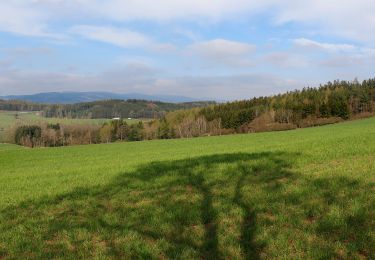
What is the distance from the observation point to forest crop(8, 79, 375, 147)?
10656 centimetres

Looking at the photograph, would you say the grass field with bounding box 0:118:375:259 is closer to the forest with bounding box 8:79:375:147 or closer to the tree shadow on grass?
the tree shadow on grass

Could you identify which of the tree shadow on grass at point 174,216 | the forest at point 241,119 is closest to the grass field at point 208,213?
the tree shadow on grass at point 174,216

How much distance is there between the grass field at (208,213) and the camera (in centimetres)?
774

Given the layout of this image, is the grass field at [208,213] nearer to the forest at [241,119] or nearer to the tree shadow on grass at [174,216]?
the tree shadow on grass at [174,216]

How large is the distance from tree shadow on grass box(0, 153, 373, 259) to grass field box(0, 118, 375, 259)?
3 cm

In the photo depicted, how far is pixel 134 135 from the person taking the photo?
415 ft

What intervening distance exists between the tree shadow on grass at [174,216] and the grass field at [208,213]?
0.03 m

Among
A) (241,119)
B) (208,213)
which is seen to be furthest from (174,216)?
(241,119)

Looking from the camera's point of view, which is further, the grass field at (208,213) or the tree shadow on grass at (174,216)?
the tree shadow on grass at (174,216)

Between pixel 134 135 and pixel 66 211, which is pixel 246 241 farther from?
pixel 134 135

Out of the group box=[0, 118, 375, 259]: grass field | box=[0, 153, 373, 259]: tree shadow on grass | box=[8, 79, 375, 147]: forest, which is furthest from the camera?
box=[8, 79, 375, 147]: forest

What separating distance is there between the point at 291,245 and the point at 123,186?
780 centimetres

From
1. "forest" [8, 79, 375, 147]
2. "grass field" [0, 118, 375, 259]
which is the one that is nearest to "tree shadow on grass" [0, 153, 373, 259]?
"grass field" [0, 118, 375, 259]

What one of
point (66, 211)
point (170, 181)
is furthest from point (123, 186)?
point (66, 211)
